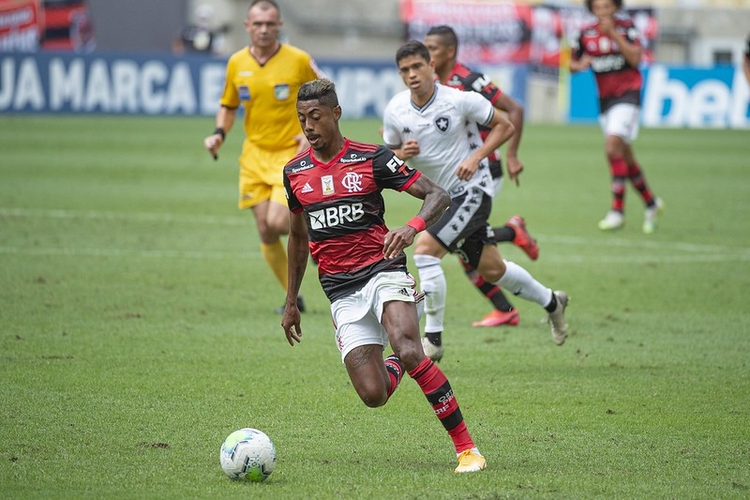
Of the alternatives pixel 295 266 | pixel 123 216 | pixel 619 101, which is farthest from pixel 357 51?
pixel 295 266

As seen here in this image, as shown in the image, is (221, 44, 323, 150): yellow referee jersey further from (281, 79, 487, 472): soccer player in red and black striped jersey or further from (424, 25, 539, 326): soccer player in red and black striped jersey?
(281, 79, 487, 472): soccer player in red and black striped jersey

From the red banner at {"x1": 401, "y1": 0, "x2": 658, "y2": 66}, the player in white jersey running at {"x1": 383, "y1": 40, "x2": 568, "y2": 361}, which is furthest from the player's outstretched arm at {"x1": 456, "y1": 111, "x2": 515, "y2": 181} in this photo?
the red banner at {"x1": 401, "y1": 0, "x2": 658, "y2": 66}

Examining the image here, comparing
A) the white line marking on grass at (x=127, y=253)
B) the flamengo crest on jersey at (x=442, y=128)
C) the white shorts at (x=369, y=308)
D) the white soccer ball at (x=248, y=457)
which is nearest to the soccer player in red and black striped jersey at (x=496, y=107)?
the flamengo crest on jersey at (x=442, y=128)

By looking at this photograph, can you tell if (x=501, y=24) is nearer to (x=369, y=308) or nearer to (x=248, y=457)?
(x=369, y=308)

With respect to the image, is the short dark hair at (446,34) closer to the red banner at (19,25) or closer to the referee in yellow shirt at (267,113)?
the referee in yellow shirt at (267,113)

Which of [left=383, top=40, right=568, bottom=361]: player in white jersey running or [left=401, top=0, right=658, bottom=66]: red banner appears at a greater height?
[left=383, top=40, right=568, bottom=361]: player in white jersey running

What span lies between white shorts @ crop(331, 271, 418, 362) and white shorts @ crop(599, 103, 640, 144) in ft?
30.8

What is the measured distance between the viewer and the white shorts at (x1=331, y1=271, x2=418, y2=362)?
593 centimetres

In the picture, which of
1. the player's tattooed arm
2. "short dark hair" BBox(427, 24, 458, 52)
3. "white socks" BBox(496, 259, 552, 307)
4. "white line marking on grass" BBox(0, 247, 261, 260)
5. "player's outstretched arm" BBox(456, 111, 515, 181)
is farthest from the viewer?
"white line marking on grass" BBox(0, 247, 261, 260)

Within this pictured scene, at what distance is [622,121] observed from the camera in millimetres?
14844

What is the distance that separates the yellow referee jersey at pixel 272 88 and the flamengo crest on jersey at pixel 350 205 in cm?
407

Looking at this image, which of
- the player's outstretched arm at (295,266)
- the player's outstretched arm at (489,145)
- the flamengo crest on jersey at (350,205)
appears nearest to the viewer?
the flamengo crest on jersey at (350,205)

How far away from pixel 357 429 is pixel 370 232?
1.15 metres

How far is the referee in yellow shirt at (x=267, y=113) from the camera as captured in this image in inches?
397
